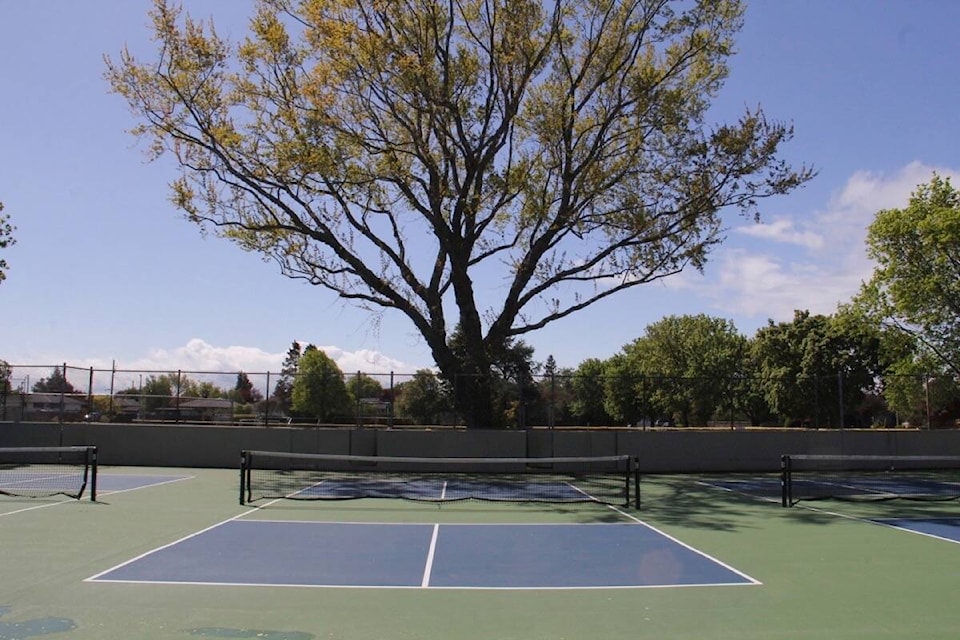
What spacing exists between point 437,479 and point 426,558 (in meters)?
12.1

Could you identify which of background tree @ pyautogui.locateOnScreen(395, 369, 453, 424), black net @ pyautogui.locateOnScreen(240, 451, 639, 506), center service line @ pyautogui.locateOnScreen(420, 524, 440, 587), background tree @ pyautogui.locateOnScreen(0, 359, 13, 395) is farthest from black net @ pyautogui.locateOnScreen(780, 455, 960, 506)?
background tree @ pyautogui.locateOnScreen(0, 359, 13, 395)

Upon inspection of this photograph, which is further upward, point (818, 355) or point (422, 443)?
point (818, 355)

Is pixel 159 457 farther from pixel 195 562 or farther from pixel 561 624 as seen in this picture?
pixel 561 624

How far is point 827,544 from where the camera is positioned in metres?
12.4

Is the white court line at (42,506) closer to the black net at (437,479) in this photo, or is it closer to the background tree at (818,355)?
the black net at (437,479)

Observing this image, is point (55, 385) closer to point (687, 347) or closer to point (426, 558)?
point (426, 558)

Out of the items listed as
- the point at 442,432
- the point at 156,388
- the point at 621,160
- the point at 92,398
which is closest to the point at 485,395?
the point at 442,432

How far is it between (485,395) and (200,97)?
47.3 ft

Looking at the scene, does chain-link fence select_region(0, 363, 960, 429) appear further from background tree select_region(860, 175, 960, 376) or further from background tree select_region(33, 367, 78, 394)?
background tree select_region(860, 175, 960, 376)

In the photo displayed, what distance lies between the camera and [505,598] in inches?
341

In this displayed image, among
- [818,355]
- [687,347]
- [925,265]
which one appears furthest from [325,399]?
[687,347]

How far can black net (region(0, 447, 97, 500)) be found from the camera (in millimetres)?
16734

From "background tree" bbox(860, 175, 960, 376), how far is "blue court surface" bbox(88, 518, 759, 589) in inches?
1091

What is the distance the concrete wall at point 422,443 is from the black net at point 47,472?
0.63 meters
